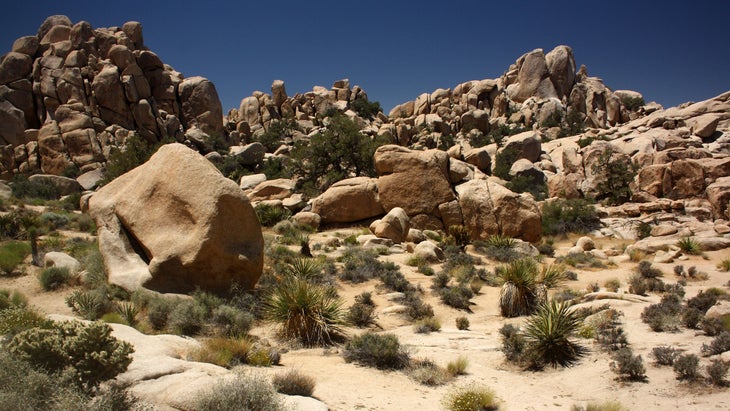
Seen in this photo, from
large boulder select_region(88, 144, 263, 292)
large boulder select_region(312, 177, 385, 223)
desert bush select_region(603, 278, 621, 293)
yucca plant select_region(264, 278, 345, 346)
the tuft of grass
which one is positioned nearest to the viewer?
the tuft of grass

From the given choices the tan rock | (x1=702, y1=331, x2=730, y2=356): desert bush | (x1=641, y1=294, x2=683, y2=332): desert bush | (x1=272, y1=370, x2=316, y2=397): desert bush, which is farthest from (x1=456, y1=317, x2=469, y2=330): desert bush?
the tan rock

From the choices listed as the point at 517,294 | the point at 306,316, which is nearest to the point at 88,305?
the point at 306,316

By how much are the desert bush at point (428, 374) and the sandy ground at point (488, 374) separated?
0.14 m

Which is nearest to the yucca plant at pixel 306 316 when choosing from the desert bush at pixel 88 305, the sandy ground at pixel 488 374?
the sandy ground at pixel 488 374

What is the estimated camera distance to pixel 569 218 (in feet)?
85.2

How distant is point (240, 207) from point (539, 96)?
64461mm

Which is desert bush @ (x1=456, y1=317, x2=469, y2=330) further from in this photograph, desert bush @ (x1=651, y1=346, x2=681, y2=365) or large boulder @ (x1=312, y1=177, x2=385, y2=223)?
large boulder @ (x1=312, y1=177, x2=385, y2=223)

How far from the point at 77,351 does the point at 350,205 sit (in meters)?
19.4

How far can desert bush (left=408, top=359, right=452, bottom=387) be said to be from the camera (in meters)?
7.98

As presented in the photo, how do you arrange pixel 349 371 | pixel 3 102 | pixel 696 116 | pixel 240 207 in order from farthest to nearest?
pixel 696 116, pixel 3 102, pixel 240 207, pixel 349 371

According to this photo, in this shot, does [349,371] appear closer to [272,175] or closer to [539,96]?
[272,175]

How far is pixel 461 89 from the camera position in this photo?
71.4 m

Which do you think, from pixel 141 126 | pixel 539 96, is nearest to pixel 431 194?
pixel 141 126

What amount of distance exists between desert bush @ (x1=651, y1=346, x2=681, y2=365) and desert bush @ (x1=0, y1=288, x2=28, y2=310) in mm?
12545
